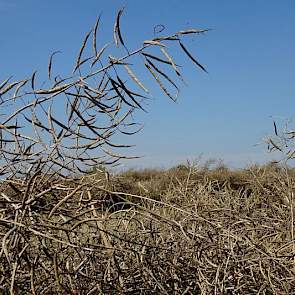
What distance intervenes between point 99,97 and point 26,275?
44 centimetres

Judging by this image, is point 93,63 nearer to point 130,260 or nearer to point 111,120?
point 111,120

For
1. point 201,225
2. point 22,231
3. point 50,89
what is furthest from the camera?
point 201,225

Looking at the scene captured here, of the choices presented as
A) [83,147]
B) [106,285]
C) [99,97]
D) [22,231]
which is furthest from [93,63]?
[106,285]

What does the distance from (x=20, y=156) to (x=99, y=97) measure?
237 mm

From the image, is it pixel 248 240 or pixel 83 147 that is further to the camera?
pixel 248 240

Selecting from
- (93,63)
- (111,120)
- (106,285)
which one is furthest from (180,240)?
(93,63)

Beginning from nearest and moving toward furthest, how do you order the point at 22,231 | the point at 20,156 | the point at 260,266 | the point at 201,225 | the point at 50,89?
the point at 22,231
the point at 50,89
the point at 20,156
the point at 260,266
the point at 201,225

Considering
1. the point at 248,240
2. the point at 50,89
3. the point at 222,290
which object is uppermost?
the point at 50,89

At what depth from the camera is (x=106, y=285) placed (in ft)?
4.89

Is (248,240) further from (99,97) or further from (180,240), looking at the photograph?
(99,97)

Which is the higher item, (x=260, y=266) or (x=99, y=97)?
(x=99, y=97)

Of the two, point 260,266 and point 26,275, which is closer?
point 26,275

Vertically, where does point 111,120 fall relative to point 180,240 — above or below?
above

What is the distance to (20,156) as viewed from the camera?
149cm
